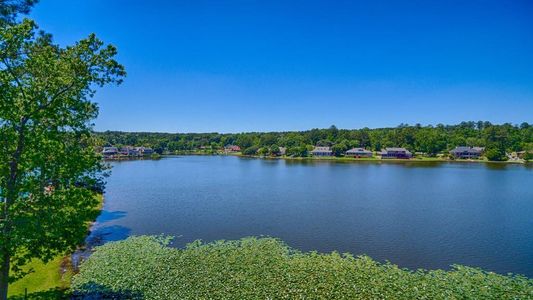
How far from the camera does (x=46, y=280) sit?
17000mm

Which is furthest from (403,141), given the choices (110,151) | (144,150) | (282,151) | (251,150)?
(110,151)

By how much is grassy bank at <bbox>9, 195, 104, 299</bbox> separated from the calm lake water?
703 cm

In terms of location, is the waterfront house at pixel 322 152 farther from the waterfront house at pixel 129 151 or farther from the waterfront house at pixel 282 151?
the waterfront house at pixel 129 151

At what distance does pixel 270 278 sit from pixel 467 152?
4757 inches

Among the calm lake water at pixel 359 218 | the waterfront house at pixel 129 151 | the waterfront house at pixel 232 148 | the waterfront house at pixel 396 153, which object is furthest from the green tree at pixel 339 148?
the waterfront house at pixel 129 151

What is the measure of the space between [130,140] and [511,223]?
17278cm

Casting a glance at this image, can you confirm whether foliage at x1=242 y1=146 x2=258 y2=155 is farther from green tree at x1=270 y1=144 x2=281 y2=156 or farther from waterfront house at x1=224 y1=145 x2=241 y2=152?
waterfront house at x1=224 y1=145 x2=241 y2=152

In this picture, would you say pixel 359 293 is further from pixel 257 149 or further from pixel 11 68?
pixel 257 149

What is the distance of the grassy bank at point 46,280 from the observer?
49.7ft

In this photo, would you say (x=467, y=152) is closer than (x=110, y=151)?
Yes

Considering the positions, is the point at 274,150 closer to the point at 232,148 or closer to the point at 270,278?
the point at 232,148

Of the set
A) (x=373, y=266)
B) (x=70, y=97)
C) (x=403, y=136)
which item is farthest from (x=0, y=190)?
(x=403, y=136)

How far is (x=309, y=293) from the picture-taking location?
1512cm

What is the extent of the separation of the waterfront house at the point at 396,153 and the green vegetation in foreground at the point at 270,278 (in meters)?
108
